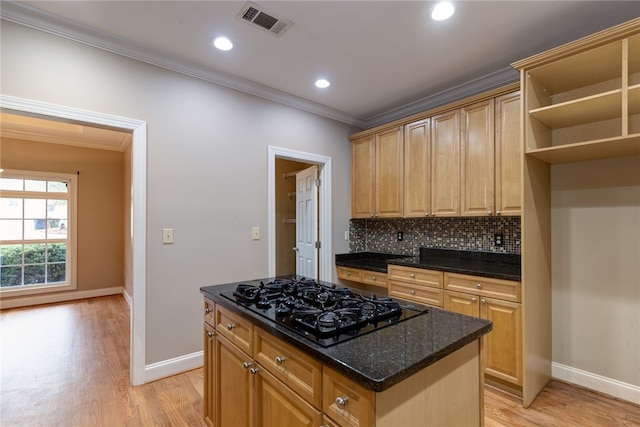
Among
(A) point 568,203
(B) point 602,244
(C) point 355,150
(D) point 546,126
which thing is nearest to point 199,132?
(C) point 355,150

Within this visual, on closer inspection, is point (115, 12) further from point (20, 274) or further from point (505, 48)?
point (20, 274)

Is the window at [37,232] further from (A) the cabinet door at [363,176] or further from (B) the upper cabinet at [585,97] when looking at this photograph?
(B) the upper cabinet at [585,97]

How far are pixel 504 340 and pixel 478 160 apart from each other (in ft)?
4.91

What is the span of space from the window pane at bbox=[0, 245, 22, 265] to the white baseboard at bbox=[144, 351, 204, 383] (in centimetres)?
410

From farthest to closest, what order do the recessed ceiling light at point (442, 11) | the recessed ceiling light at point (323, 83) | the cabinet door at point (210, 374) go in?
the recessed ceiling light at point (323, 83) < the recessed ceiling light at point (442, 11) < the cabinet door at point (210, 374)

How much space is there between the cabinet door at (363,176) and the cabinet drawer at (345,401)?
9.31 ft

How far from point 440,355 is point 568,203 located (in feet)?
7.37

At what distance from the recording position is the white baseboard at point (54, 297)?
Answer: 4.56 meters

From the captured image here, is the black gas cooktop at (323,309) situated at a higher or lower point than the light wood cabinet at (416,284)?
higher

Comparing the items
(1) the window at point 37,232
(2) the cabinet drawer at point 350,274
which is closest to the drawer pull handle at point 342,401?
(2) the cabinet drawer at point 350,274

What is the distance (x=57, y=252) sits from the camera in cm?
508

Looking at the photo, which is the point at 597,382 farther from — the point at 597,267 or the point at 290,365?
the point at 290,365

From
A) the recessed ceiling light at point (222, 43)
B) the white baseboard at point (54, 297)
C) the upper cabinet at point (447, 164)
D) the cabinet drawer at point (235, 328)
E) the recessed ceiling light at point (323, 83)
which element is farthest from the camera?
the white baseboard at point (54, 297)

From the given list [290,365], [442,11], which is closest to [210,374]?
[290,365]
